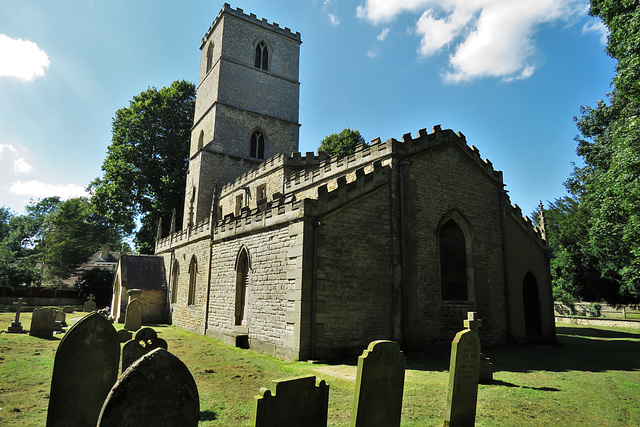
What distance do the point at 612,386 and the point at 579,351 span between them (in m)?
7.19

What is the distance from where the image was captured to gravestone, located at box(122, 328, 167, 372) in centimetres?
716

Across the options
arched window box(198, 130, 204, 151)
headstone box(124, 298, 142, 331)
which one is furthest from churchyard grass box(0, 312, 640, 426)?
arched window box(198, 130, 204, 151)

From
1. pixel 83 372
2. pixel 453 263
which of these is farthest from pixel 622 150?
pixel 83 372

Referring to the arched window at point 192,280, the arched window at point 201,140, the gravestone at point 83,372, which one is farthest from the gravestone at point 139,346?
the arched window at point 201,140

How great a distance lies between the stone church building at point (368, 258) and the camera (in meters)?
11.9

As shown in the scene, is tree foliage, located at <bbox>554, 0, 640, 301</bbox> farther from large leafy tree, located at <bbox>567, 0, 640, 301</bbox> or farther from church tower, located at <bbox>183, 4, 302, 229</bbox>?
church tower, located at <bbox>183, 4, 302, 229</bbox>

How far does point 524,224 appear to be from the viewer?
18547 mm

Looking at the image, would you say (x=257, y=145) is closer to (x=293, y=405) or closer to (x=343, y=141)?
(x=343, y=141)

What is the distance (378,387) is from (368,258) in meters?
8.00

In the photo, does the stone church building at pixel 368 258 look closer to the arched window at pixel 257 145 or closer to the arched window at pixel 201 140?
the arched window at pixel 257 145

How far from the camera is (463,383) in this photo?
234 inches

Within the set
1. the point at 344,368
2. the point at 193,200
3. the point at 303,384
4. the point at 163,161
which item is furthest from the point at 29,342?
the point at 163,161

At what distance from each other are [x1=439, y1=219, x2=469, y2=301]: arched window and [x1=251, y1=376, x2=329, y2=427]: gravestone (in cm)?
1098

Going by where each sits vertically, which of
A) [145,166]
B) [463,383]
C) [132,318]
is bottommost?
[132,318]
